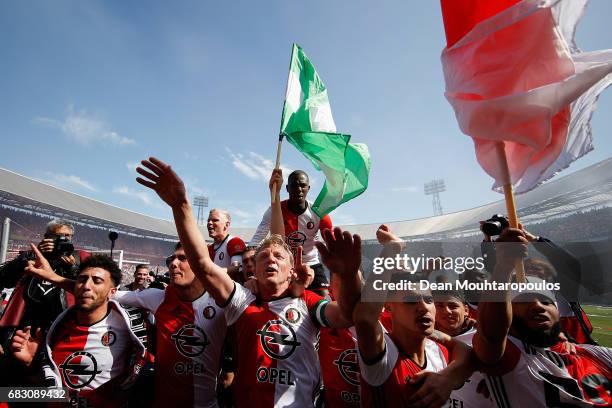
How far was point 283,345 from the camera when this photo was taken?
2652 mm

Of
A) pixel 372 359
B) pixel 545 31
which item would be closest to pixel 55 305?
pixel 372 359

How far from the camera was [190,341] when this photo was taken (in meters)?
3.13

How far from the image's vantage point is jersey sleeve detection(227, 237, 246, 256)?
15.8 feet

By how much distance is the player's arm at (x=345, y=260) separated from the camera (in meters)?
1.78

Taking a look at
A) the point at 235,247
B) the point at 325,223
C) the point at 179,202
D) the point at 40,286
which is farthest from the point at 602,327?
the point at 40,286

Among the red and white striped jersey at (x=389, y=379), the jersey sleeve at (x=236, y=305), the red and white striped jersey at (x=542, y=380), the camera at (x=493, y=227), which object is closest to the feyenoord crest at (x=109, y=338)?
the jersey sleeve at (x=236, y=305)

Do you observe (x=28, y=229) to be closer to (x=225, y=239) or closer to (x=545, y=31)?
(x=225, y=239)

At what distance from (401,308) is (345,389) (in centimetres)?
141

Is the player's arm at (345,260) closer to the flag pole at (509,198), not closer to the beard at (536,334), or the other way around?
the flag pole at (509,198)

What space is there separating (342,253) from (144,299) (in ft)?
8.68

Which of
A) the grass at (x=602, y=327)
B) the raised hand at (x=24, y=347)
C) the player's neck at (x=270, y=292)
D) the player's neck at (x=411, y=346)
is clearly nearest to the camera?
the player's neck at (x=411, y=346)

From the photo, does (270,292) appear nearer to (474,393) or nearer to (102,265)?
(474,393)

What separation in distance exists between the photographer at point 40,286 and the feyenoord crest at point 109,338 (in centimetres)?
90

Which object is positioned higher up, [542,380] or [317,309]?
[317,309]
